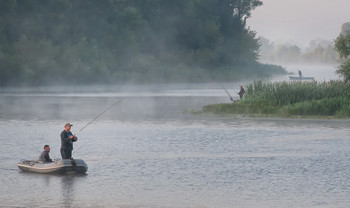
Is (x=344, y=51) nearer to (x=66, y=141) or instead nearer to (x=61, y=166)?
(x=66, y=141)

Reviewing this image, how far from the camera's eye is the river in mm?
16438

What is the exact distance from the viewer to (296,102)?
42312 mm

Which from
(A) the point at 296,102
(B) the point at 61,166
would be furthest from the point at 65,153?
(A) the point at 296,102

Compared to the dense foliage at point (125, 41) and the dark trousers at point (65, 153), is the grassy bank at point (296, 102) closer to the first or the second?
the dark trousers at point (65, 153)

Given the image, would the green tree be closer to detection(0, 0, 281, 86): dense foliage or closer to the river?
the river

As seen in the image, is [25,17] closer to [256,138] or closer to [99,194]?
[256,138]

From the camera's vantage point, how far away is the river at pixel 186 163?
16.4 metres

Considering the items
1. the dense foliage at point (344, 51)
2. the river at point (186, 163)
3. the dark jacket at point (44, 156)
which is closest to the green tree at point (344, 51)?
the dense foliage at point (344, 51)

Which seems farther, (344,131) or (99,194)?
(344,131)

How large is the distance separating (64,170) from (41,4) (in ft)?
273

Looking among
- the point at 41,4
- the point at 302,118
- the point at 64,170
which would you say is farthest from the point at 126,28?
the point at 64,170

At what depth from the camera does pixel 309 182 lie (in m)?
18.6

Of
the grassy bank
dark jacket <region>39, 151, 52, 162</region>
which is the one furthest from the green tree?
dark jacket <region>39, 151, 52, 162</region>

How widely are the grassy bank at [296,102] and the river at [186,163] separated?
2003 mm
